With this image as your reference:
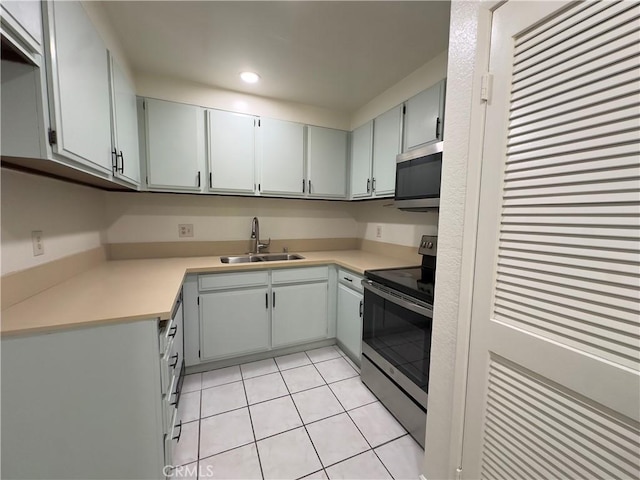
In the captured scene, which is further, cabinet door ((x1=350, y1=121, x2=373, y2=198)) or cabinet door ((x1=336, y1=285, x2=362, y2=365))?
cabinet door ((x1=350, y1=121, x2=373, y2=198))

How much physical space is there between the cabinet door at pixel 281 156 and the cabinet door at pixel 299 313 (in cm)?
93

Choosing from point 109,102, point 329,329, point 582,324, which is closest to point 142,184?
point 109,102

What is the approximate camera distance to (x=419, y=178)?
1.65 metres

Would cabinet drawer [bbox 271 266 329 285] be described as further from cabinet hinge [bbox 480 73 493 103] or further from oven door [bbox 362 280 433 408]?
cabinet hinge [bbox 480 73 493 103]

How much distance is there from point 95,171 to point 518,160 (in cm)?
177

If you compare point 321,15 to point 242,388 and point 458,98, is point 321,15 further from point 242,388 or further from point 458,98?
point 242,388

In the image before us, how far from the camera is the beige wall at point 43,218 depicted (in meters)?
1.06

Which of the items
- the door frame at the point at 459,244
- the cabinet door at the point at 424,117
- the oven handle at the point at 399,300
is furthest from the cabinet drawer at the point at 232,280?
the cabinet door at the point at 424,117

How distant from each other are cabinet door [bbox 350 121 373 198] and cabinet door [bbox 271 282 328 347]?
96 centimetres

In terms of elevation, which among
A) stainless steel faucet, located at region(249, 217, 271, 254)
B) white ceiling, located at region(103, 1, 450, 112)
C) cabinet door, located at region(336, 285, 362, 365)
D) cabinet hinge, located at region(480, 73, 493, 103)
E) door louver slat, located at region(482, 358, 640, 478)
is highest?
white ceiling, located at region(103, 1, 450, 112)

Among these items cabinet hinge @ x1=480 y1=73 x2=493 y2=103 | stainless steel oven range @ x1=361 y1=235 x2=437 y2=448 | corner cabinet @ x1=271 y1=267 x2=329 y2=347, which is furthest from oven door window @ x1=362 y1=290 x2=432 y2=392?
cabinet hinge @ x1=480 y1=73 x2=493 y2=103

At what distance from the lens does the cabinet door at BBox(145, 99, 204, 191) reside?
2018mm

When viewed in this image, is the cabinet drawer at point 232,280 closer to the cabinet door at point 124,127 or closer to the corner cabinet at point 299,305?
the corner cabinet at point 299,305

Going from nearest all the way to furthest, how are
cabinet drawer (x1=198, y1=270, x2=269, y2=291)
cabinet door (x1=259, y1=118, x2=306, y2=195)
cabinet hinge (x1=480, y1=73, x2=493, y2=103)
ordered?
1. cabinet hinge (x1=480, y1=73, x2=493, y2=103)
2. cabinet drawer (x1=198, y1=270, x2=269, y2=291)
3. cabinet door (x1=259, y1=118, x2=306, y2=195)
